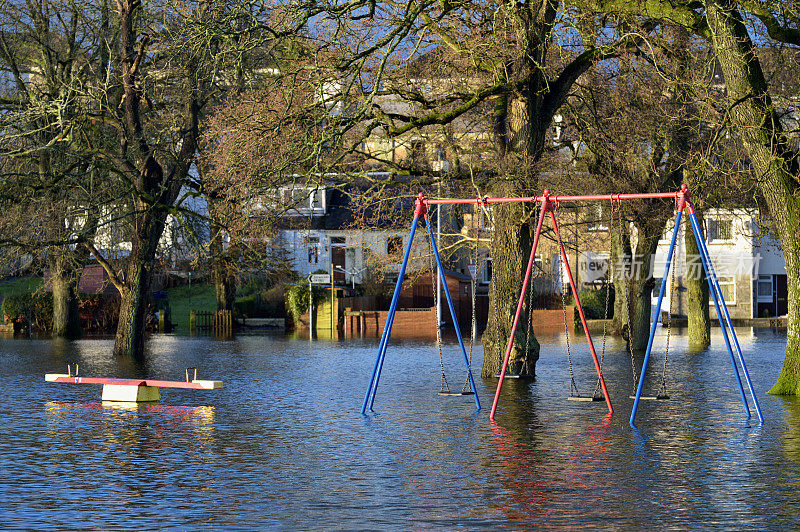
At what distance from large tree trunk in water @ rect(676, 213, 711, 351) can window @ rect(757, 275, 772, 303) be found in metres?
27.7

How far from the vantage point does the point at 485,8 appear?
2286 centimetres

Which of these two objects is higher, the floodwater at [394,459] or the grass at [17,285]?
the grass at [17,285]

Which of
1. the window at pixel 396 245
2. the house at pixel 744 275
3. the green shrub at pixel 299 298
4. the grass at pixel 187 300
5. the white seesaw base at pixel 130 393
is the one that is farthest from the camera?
the house at pixel 744 275

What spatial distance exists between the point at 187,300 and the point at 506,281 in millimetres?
43037

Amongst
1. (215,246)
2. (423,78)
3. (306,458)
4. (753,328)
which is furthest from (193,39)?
(753,328)

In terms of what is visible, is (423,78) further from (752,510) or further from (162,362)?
(752,510)

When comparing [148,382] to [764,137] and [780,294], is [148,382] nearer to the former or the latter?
[764,137]

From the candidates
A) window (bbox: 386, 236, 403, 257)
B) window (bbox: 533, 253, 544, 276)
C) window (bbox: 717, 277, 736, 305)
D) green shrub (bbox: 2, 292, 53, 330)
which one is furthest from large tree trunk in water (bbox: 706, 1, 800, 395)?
window (bbox: 717, 277, 736, 305)

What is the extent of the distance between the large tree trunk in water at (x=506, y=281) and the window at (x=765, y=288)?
140 ft

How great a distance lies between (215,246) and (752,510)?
29192 mm

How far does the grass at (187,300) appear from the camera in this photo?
59506mm

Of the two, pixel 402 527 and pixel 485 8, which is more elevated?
pixel 485 8

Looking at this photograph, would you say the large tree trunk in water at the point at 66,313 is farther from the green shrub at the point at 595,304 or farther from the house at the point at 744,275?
the house at the point at 744,275

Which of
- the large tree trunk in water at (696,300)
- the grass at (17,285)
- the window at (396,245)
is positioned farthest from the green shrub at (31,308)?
the large tree trunk in water at (696,300)
